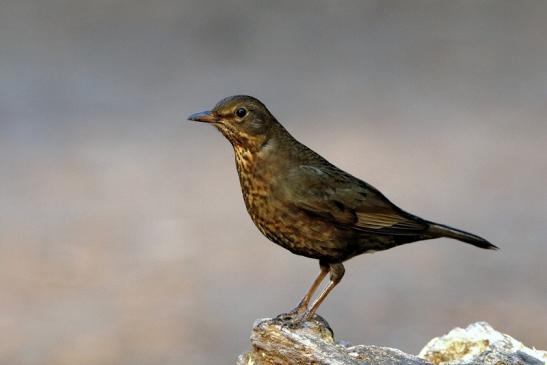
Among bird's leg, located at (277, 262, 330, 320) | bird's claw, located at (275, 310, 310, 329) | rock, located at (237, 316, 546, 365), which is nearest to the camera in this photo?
rock, located at (237, 316, 546, 365)

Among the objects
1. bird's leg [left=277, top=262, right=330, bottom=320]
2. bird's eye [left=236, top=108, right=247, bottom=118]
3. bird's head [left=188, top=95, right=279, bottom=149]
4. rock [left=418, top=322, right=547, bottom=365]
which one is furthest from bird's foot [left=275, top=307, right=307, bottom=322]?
bird's eye [left=236, top=108, right=247, bottom=118]

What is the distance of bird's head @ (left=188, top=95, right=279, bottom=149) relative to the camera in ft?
20.6

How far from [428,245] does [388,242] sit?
7.26 m

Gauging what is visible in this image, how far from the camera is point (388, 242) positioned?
6520 millimetres

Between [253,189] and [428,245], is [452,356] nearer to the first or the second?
[253,189]

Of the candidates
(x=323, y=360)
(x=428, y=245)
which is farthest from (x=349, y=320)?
(x=323, y=360)

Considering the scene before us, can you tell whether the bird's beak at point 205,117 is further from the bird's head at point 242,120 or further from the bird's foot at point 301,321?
the bird's foot at point 301,321

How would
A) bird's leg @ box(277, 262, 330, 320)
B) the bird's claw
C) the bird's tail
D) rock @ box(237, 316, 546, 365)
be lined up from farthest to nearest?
the bird's tail → bird's leg @ box(277, 262, 330, 320) → the bird's claw → rock @ box(237, 316, 546, 365)

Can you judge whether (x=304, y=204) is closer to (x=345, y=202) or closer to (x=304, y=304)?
(x=345, y=202)

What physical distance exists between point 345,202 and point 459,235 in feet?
1.93

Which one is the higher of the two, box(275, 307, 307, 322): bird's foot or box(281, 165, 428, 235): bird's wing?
box(281, 165, 428, 235): bird's wing

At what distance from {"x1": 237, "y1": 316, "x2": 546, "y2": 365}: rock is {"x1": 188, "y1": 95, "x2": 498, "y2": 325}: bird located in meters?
0.16

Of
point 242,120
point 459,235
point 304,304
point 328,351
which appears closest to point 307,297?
point 304,304

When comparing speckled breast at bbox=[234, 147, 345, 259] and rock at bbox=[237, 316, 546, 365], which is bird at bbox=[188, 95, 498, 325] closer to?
speckled breast at bbox=[234, 147, 345, 259]
